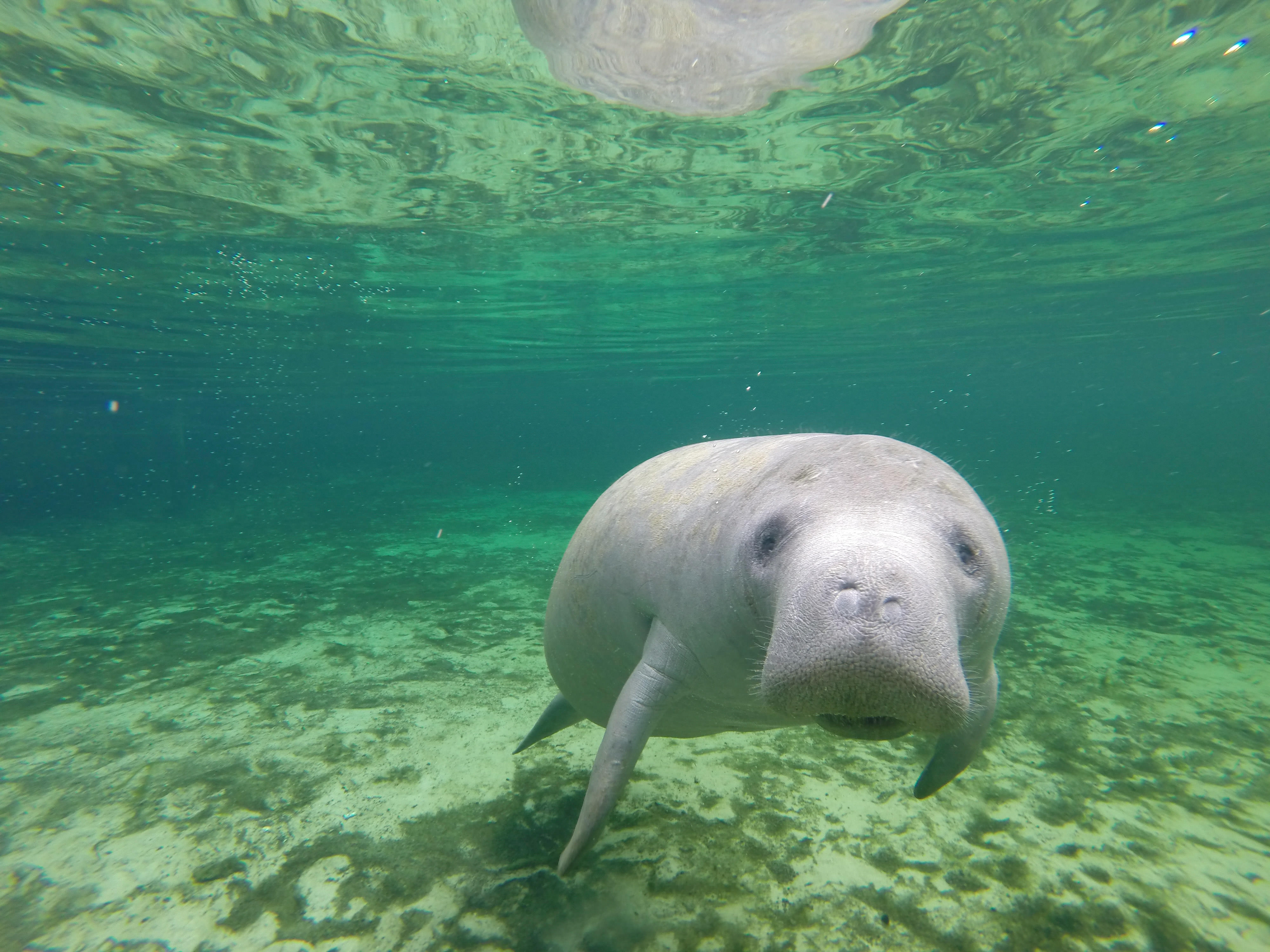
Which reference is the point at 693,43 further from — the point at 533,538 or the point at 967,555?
the point at 533,538

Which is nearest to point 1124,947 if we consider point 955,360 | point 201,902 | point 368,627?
point 201,902

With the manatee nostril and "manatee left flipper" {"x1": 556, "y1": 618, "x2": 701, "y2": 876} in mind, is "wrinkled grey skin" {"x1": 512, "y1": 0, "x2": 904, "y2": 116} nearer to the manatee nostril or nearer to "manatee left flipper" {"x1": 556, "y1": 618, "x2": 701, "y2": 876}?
"manatee left flipper" {"x1": 556, "y1": 618, "x2": 701, "y2": 876}

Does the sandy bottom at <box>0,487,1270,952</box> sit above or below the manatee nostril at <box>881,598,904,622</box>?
below

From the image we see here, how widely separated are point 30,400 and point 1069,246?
161ft

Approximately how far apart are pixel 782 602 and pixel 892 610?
0.99 feet

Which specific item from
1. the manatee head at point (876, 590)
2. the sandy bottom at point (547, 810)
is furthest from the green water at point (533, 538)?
the manatee head at point (876, 590)

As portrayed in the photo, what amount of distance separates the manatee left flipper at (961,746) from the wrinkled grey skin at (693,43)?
6928 mm

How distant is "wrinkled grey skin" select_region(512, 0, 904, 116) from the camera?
21.6ft

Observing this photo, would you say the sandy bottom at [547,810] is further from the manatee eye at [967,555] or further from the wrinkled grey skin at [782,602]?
the manatee eye at [967,555]

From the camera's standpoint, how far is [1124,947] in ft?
8.02

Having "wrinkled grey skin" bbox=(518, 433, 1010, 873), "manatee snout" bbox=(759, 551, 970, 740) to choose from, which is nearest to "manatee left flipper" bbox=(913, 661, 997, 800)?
"wrinkled grey skin" bbox=(518, 433, 1010, 873)

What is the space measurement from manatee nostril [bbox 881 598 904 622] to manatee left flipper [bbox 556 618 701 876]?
1.05m

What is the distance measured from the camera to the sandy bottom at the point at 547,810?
8.41 feet

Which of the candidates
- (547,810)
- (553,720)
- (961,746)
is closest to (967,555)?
(961,746)
